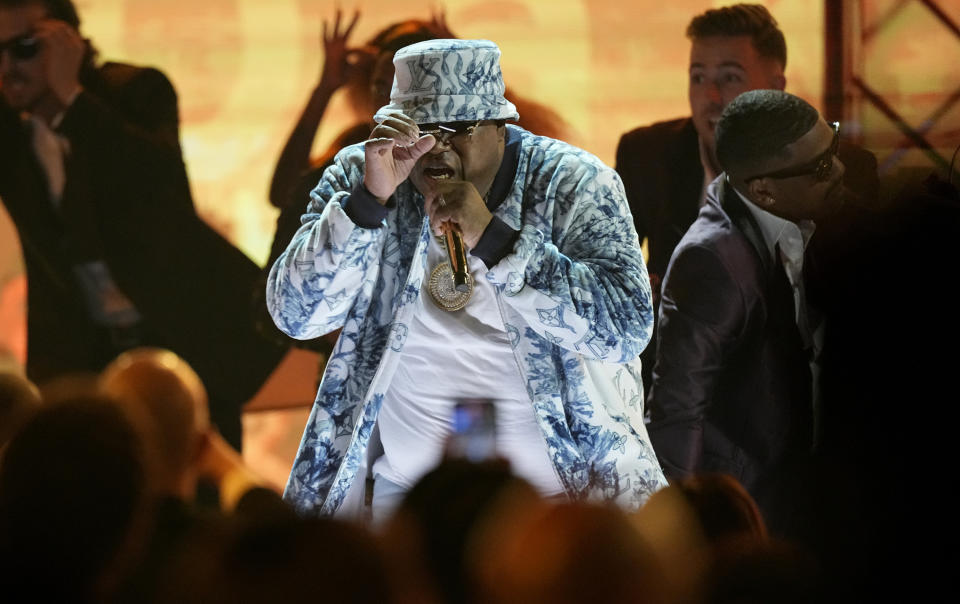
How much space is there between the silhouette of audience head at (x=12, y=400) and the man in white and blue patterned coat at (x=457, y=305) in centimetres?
93

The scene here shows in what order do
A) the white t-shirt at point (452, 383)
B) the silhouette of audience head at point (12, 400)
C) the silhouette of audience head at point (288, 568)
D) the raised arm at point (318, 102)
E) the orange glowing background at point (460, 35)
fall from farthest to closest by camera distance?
the raised arm at point (318, 102)
the orange glowing background at point (460, 35)
the white t-shirt at point (452, 383)
the silhouette of audience head at point (12, 400)
the silhouette of audience head at point (288, 568)

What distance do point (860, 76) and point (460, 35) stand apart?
111 cm

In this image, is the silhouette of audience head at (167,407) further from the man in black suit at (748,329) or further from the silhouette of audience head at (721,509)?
the man in black suit at (748,329)

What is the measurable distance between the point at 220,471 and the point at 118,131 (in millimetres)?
2859

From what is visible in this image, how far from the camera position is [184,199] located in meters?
3.67

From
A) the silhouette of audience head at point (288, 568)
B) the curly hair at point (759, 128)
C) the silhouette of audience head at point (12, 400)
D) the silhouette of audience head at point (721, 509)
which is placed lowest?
the curly hair at point (759, 128)

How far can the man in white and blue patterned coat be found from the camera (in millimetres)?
1922

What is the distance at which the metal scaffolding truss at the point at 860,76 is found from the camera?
3191mm

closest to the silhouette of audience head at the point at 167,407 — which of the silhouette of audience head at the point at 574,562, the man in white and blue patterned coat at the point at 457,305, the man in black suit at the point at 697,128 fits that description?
the silhouette of audience head at the point at 574,562

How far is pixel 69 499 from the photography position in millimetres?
739

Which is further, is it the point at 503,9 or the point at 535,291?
the point at 503,9

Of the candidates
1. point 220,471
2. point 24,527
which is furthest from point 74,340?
point 24,527

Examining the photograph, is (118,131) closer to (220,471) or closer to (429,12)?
(429,12)

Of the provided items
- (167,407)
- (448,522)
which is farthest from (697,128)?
(448,522)
